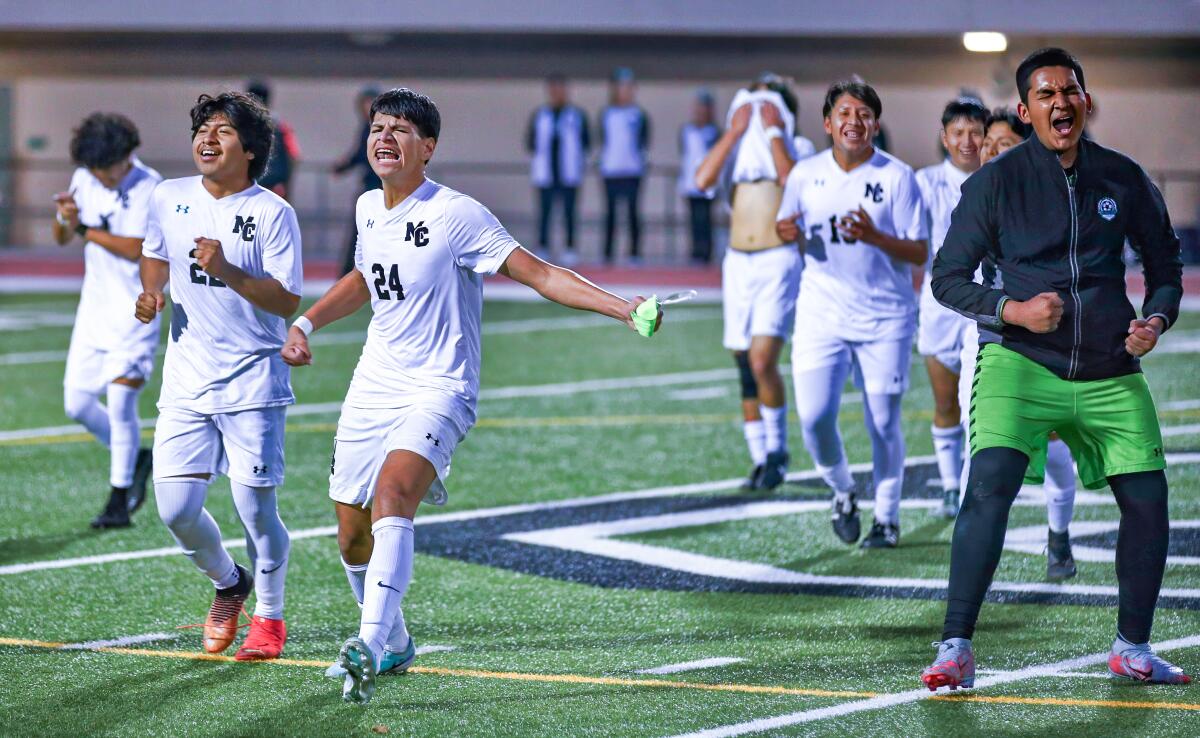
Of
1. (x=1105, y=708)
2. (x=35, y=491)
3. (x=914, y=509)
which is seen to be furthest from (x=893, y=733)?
(x=35, y=491)

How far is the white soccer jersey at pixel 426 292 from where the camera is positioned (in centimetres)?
599

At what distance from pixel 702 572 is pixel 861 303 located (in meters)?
1.50

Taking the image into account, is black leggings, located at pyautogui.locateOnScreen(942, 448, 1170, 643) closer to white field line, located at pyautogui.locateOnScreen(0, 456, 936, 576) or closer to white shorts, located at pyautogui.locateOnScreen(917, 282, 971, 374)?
white shorts, located at pyautogui.locateOnScreen(917, 282, 971, 374)

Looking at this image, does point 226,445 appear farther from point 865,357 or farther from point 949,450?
point 949,450

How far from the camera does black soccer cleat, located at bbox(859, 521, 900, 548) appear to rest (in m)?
8.59

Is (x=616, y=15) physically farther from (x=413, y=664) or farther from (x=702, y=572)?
(x=413, y=664)

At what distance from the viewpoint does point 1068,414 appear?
5926mm

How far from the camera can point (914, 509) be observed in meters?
9.51

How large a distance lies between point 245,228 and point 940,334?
3940mm

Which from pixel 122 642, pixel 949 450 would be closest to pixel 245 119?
pixel 122 642

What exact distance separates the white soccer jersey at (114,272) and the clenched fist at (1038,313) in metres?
4.86

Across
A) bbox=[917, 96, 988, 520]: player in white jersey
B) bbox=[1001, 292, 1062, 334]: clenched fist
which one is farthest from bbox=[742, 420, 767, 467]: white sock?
bbox=[1001, 292, 1062, 334]: clenched fist

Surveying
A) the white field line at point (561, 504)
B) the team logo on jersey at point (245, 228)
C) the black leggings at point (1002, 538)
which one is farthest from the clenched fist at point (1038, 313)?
the team logo on jersey at point (245, 228)

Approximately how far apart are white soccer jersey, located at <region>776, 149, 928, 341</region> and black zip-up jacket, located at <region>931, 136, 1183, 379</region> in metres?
2.43
